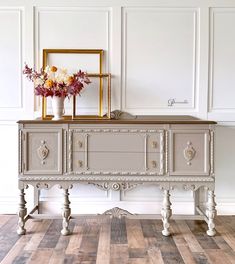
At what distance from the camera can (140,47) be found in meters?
3.57

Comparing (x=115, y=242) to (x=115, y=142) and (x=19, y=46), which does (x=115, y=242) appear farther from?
(x=19, y=46)

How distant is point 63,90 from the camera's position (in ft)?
10.4

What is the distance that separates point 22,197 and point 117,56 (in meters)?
1.60

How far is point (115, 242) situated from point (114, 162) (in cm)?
65

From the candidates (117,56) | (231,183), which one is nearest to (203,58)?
(117,56)

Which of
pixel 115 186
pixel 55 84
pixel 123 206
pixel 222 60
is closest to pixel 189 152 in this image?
pixel 115 186

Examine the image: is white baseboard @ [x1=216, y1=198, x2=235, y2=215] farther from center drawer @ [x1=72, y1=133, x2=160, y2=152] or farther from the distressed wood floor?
center drawer @ [x1=72, y1=133, x2=160, y2=152]

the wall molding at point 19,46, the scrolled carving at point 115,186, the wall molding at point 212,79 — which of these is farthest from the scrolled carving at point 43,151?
the wall molding at point 212,79

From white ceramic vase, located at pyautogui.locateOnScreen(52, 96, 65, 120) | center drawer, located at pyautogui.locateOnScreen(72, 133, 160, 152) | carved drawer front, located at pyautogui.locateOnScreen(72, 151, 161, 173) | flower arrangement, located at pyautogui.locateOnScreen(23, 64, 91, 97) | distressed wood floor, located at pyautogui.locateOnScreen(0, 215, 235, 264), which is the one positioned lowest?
distressed wood floor, located at pyautogui.locateOnScreen(0, 215, 235, 264)

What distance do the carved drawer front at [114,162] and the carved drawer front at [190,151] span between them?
166 mm

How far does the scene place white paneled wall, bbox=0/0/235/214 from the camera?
3553mm

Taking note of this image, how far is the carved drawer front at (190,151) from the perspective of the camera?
301 centimetres

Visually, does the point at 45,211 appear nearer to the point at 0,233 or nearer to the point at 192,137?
the point at 0,233

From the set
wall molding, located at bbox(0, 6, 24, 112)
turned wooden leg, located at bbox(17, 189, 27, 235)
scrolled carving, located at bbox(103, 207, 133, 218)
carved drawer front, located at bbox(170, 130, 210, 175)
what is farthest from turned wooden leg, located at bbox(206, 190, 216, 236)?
wall molding, located at bbox(0, 6, 24, 112)
